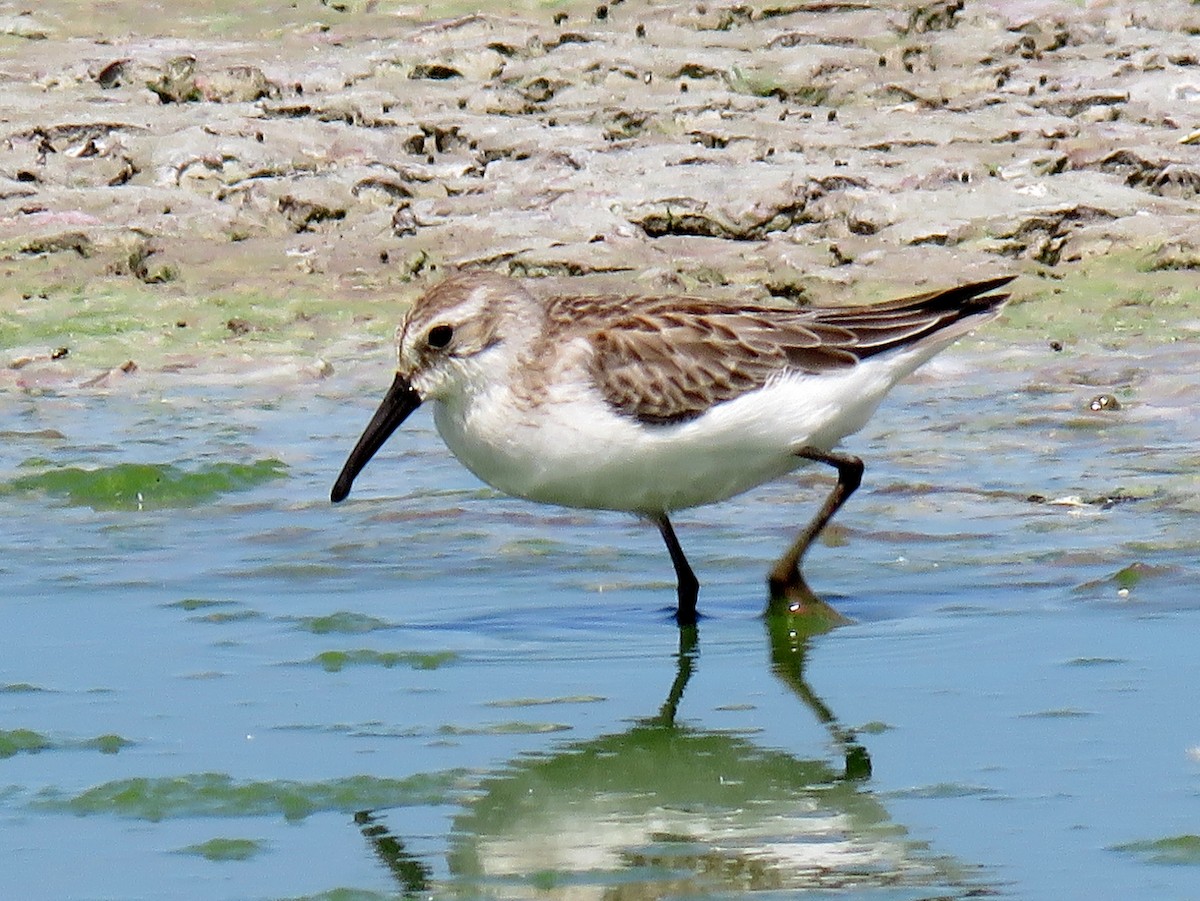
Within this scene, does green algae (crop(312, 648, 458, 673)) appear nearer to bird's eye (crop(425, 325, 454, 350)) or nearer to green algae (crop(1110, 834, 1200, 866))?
bird's eye (crop(425, 325, 454, 350))

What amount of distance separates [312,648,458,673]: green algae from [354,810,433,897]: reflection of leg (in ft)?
5.09

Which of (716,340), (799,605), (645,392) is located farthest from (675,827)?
(716,340)

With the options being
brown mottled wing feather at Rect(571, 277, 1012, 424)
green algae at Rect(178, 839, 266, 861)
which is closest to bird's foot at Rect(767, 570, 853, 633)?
brown mottled wing feather at Rect(571, 277, 1012, 424)

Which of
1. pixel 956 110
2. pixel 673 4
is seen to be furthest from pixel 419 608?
pixel 673 4

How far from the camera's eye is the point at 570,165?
14.7 metres

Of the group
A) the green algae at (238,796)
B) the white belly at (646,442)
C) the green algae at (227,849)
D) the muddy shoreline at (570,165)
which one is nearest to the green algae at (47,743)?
the green algae at (238,796)

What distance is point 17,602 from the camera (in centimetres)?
827

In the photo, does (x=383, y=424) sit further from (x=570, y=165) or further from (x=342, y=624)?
(x=570, y=165)

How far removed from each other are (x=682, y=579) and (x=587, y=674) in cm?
96

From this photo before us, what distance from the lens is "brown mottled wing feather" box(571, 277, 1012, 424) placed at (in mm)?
7961

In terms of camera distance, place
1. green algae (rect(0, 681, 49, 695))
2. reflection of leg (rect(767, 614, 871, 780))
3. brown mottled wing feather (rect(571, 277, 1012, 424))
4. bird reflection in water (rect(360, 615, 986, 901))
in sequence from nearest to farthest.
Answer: bird reflection in water (rect(360, 615, 986, 901)) → reflection of leg (rect(767, 614, 871, 780)) → green algae (rect(0, 681, 49, 695)) → brown mottled wing feather (rect(571, 277, 1012, 424))

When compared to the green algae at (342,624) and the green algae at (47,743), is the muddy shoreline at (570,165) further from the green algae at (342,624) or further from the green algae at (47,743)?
the green algae at (47,743)

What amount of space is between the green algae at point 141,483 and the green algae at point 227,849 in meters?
4.38

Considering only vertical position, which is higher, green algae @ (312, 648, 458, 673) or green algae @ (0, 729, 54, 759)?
green algae @ (0, 729, 54, 759)
